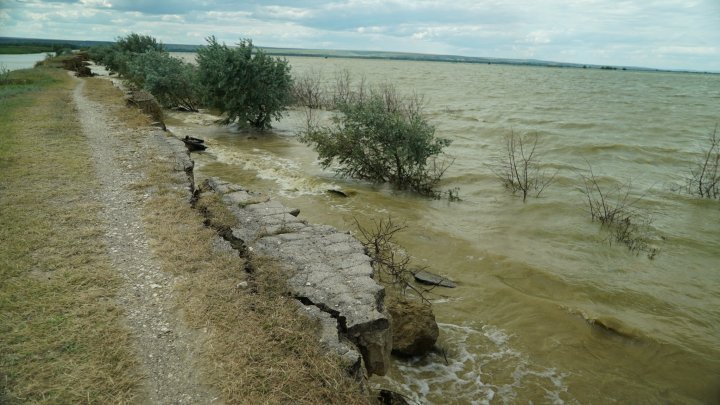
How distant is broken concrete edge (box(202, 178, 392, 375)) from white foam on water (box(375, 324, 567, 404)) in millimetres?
515

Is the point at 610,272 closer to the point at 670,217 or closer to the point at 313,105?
the point at 670,217

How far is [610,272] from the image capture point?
6.12m

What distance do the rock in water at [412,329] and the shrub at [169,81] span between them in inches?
651

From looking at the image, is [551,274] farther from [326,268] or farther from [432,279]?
[326,268]

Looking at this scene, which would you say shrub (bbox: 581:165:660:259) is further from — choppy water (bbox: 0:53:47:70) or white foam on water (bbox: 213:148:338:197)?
choppy water (bbox: 0:53:47:70)

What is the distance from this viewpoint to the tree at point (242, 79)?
14.4 meters

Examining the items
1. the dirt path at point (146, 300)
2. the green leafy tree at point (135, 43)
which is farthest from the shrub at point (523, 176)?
the green leafy tree at point (135, 43)

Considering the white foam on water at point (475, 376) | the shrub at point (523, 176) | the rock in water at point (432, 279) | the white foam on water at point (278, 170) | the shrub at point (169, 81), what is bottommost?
the white foam on water at point (475, 376)

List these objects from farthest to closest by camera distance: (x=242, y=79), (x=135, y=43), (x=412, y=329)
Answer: (x=135, y=43) < (x=242, y=79) < (x=412, y=329)

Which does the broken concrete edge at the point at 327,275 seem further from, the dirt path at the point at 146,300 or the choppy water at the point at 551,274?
the dirt path at the point at 146,300

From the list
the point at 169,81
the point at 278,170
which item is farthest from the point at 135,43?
the point at 278,170

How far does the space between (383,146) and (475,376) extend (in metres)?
6.61

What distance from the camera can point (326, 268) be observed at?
4.36 metres

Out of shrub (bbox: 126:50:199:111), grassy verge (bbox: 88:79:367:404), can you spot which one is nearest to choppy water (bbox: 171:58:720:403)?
grassy verge (bbox: 88:79:367:404)
